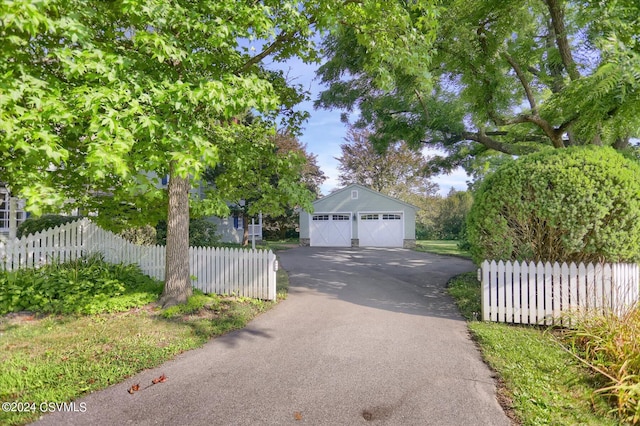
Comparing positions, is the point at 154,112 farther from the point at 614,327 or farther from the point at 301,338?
the point at 614,327

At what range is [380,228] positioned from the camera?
20953 mm

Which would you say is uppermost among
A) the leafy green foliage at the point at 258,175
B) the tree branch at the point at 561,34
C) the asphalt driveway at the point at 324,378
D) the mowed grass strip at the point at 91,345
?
the tree branch at the point at 561,34

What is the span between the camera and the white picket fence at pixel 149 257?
7.02 m

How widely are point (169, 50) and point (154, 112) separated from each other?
77 centimetres

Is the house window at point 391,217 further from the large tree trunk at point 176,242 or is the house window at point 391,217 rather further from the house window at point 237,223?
the large tree trunk at point 176,242

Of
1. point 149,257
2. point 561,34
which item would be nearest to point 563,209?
point 561,34

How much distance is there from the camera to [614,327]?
401 cm

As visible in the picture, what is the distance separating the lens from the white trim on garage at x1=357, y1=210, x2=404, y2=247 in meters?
20.8

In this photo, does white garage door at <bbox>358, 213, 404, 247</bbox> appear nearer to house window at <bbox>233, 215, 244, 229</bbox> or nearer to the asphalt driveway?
house window at <bbox>233, 215, 244, 229</bbox>

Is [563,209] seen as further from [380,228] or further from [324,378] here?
[380,228]

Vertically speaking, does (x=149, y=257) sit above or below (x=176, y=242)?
below

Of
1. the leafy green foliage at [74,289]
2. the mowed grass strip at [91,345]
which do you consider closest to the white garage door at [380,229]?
the mowed grass strip at [91,345]

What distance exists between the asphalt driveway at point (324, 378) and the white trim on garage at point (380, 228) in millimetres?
14569

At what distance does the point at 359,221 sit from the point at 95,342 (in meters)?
17.7
